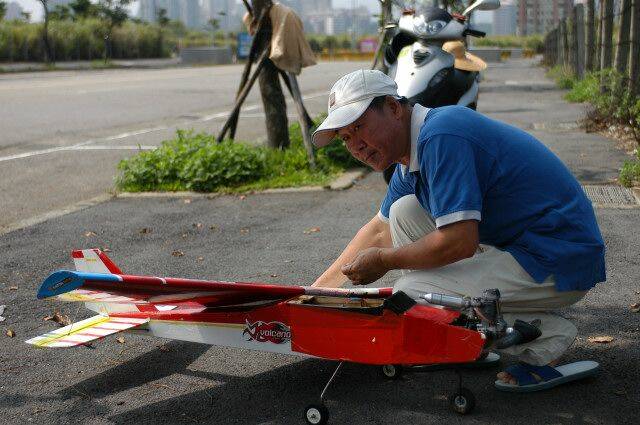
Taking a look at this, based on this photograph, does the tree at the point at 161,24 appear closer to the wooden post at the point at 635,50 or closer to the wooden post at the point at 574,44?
the wooden post at the point at 574,44

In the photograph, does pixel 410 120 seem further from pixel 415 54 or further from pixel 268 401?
pixel 415 54

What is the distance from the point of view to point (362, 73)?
3.59 m

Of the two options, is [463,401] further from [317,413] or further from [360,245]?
[360,245]

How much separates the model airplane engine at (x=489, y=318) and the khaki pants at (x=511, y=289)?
0.16 m

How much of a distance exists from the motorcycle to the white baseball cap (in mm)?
4218

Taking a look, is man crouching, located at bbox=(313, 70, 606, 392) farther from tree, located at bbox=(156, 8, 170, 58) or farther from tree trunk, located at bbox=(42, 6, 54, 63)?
tree, located at bbox=(156, 8, 170, 58)

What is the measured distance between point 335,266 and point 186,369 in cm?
87

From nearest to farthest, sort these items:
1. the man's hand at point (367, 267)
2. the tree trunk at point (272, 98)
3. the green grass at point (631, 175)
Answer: the man's hand at point (367, 267) → the green grass at point (631, 175) → the tree trunk at point (272, 98)

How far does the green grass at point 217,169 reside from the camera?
8664 millimetres

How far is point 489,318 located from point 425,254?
0.35 metres

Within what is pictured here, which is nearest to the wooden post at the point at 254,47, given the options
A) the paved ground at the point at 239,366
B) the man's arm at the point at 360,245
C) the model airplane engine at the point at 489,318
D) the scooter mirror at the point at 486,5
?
the scooter mirror at the point at 486,5

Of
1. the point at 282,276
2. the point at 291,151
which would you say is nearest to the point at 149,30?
the point at 291,151

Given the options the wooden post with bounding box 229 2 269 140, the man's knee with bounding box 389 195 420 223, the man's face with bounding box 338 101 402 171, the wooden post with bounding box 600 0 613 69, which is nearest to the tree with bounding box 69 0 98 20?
the wooden post with bounding box 600 0 613 69

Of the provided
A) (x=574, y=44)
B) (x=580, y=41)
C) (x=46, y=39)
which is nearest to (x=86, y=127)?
(x=580, y=41)
